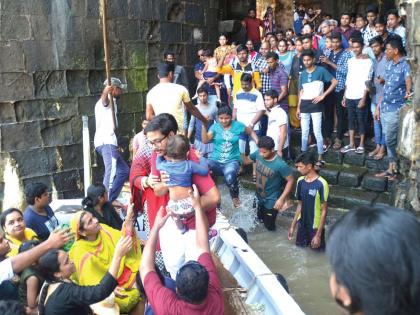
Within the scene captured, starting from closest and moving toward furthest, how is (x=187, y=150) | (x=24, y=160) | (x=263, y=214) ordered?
(x=187, y=150) → (x=263, y=214) → (x=24, y=160)

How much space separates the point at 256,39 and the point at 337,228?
10480 mm

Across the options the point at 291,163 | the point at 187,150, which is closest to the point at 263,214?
the point at 291,163

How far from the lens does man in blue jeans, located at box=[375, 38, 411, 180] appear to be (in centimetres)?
625

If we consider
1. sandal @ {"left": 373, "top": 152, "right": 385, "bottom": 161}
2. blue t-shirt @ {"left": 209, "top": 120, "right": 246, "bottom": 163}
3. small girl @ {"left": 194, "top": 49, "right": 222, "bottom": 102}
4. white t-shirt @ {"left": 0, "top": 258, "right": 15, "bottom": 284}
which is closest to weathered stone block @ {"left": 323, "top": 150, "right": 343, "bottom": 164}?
sandal @ {"left": 373, "top": 152, "right": 385, "bottom": 161}

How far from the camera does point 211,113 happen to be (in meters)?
7.62

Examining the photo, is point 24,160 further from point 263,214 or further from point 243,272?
point 243,272

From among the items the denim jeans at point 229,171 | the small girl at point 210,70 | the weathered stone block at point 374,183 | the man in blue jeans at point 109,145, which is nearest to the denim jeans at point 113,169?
the man in blue jeans at point 109,145

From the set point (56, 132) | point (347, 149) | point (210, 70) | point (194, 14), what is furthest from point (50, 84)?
point (347, 149)

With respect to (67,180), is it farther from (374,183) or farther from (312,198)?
(374,183)

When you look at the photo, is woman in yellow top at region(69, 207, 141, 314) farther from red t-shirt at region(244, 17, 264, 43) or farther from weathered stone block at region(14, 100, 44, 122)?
red t-shirt at region(244, 17, 264, 43)

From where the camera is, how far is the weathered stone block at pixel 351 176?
7.09 metres

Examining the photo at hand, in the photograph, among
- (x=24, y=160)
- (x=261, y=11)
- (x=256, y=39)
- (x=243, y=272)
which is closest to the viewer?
(x=243, y=272)

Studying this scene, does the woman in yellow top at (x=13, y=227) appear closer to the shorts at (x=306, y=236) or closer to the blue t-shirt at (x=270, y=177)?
the blue t-shirt at (x=270, y=177)

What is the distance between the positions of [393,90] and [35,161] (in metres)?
5.29
